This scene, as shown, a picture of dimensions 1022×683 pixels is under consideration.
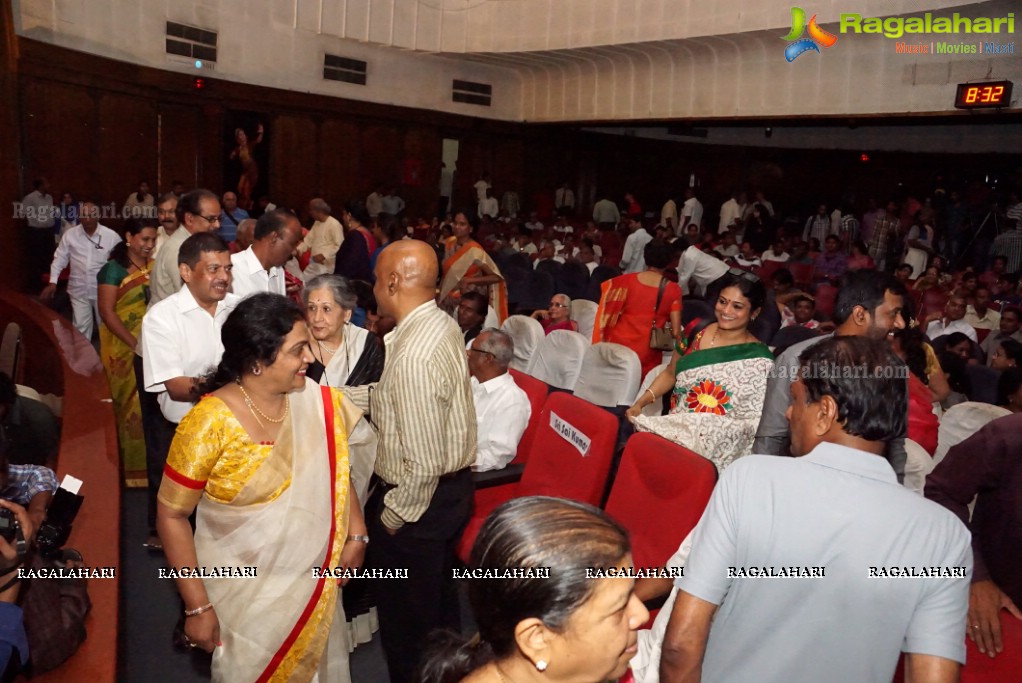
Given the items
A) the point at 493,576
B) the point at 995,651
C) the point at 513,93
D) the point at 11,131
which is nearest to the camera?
the point at 493,576

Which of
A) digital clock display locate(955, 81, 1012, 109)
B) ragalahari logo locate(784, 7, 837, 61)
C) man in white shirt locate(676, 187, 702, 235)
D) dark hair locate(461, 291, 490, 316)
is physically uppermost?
ragalahari logo locate(784, 7, 837, 61)

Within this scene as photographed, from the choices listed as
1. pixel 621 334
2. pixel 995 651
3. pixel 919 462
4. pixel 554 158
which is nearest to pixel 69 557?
pixel 995 651

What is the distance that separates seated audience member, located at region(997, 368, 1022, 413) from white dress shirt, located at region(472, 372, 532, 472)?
1889 mm

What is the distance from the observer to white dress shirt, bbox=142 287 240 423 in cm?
272

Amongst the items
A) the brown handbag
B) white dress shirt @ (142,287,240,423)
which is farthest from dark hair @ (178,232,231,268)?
the brown handbag

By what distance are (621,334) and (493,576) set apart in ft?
11.3

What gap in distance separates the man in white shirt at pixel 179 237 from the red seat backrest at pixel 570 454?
→ 6.08ft

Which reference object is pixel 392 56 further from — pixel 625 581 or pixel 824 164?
pixel 625 581

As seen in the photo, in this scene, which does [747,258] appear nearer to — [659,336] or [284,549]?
[659,336]

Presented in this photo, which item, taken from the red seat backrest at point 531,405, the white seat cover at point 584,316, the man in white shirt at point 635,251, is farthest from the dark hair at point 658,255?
the man in white shirt at point 635,251

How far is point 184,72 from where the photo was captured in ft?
33.9

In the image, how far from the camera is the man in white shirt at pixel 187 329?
2.72 meters

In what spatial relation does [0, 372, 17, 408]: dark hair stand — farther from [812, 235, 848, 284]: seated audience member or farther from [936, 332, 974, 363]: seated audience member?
[812, 235, 848, 284]: seated audience member

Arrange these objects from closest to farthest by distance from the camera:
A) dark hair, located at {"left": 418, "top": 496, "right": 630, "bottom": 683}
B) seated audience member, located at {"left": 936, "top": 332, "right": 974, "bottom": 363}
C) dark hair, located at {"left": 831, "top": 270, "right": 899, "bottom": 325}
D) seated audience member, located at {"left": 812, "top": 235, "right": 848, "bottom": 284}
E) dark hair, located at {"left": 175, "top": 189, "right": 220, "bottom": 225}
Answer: dark hair, located at {"left": 418, "top": 496, "right": 630, "bottom": 683} → dark hair, located at {"left": 831, "top": 270, "right": 899, "bottom": 325} → dark hair, located at {"left": 175, "top": 189, "right": 220, "bottom": 225} → seated audience member, located at {"left": 936, "top": 332, "right": 974, "bottom": 363} → seated audience member, located at {"left": 812, "top": 235, "right": 848, "bottom": 284}
